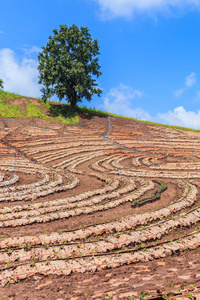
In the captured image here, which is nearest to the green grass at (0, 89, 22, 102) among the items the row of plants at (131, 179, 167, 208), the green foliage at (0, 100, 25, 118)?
the green foliage at (0, 100, 25, 118)

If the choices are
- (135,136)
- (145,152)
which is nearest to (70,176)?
(145,152)

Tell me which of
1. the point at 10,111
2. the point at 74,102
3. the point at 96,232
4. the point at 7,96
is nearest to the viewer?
the point at 96,232

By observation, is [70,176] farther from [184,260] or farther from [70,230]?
[184,260]

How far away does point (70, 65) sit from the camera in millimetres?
43844

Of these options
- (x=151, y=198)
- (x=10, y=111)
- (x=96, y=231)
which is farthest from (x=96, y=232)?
(x=10, y=111)

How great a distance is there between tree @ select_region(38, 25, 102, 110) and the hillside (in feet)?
80.9

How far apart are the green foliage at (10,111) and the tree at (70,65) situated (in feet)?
19.9

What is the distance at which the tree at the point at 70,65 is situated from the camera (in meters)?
43.4

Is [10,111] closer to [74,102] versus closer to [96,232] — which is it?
[74,102]

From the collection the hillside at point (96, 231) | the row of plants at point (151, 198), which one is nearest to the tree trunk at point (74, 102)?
the hillside at point (96, 231)

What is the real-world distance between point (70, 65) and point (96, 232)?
40.4 metres

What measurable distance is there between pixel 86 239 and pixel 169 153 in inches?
886

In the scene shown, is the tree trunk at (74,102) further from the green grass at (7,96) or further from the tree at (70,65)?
the green grass at (7,96)

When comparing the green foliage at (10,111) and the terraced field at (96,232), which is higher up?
the green foliage at (10,111)
